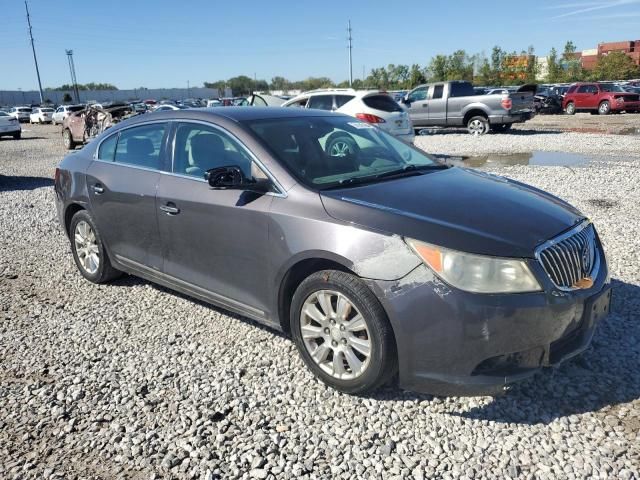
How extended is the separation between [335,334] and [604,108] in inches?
1214

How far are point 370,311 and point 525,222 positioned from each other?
1001 mm

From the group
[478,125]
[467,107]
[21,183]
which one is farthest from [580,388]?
[478,125]

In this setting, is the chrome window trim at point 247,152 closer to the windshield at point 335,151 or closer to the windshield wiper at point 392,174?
the windshield at point 335,151

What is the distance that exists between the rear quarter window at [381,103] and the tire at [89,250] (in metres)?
8.50

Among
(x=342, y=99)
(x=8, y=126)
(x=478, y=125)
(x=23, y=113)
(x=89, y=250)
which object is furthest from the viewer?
(x=23, y=113)

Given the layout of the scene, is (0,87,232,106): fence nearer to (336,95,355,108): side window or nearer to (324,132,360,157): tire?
(336,95,355,108): side window

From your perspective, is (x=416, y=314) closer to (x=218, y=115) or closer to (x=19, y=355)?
(x=218, y=115)

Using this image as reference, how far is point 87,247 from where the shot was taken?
5289 mm

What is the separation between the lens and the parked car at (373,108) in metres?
12.2

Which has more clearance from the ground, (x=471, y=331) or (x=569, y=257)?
(x=569, y=257)

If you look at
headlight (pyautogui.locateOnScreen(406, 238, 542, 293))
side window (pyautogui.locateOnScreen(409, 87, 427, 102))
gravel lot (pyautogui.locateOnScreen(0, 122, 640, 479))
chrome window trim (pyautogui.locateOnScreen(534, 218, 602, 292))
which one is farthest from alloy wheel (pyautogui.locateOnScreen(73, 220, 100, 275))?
side window (pyautogui.locateOnScreen(409, 87, 427, 102))

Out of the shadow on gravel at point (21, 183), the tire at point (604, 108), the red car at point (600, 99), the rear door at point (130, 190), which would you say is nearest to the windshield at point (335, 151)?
the rear door at point (130, 190)

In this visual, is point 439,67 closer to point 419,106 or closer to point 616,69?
point 616,69

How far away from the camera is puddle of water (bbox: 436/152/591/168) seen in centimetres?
1242
